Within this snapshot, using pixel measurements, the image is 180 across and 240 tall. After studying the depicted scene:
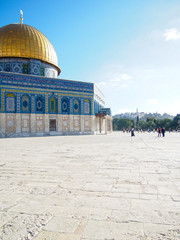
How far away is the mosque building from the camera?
78.7 feet

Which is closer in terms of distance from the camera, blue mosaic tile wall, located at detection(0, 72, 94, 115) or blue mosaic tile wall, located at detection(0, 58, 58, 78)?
blue mosaic tile wall, located at detection(0, 72, 94, 115)

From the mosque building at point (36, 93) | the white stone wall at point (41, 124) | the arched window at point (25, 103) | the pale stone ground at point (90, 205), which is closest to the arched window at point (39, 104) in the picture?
the mosque building at point (36, 93)

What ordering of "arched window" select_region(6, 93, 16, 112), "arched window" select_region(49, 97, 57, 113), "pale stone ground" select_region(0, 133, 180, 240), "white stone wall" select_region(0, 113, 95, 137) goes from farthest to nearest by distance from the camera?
1. "arched window" select_region(49, 97, 57, 113)
2. "arched window" select_region(6, 93, 16, 112)
3. "white stone wall" select_region(0, 113, 95, 137)
4. "pale stone ground" select_region(0, 133, 180, 240)

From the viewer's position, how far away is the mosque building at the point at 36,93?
24000 mm

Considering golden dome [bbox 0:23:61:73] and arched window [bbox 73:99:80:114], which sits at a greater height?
golden dome [bbox 0:23:61:73]

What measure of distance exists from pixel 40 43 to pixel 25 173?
2732cm

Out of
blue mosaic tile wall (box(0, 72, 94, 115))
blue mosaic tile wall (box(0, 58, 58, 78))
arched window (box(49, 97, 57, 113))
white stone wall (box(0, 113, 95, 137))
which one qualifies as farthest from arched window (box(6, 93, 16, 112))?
arched window (box(49, 97, 57, 113))

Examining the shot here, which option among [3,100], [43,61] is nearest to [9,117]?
[3,100]

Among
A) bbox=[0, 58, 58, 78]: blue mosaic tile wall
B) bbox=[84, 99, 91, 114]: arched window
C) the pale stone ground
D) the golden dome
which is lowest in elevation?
the pale stone ground

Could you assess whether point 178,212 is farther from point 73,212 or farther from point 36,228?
point 36,228

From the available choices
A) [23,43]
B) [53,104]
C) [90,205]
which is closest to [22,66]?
[23,43]

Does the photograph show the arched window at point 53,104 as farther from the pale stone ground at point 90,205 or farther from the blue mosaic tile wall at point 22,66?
the pale stone ground at point 90,205

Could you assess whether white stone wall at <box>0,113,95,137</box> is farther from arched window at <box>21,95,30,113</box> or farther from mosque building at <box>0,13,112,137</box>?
arched window at <box>21,95,30,113</box>

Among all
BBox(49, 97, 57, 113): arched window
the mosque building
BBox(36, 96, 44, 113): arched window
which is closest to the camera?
the mosque building
